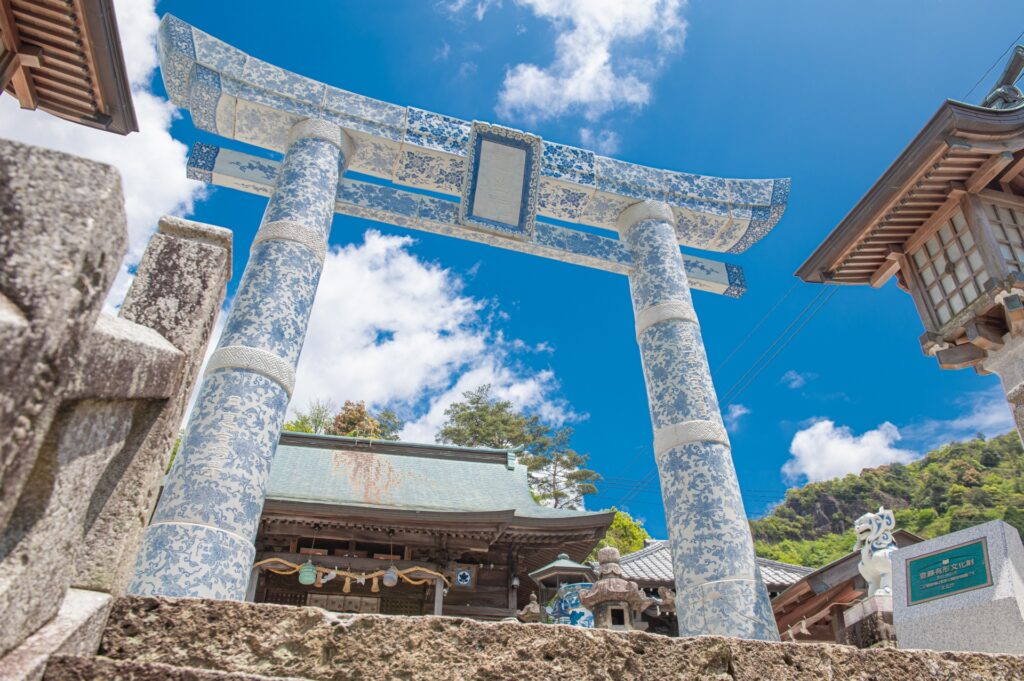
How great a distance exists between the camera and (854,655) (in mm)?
2336

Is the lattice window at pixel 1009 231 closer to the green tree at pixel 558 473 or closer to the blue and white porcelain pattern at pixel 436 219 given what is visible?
the blue and white porcelain pattern at pixel 436 219

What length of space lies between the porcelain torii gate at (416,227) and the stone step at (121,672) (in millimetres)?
2912

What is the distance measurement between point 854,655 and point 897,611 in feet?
10.1

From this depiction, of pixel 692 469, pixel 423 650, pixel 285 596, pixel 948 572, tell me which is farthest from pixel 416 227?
pixel 423 650

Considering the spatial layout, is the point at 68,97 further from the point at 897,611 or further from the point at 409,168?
the point at 897,611

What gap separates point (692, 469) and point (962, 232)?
3.86 metres

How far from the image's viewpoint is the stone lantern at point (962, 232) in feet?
21.6

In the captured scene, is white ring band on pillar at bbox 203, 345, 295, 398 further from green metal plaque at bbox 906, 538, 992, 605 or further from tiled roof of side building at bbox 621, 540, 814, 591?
tiled roof of side building at bbox 621, 540, 814, 591

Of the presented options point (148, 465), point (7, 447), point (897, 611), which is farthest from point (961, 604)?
point (7, 447)

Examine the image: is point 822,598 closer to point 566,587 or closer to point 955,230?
point 566,587

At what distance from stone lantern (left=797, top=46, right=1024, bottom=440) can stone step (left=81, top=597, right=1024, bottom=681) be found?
5.67 metres

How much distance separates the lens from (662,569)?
13.6 metres

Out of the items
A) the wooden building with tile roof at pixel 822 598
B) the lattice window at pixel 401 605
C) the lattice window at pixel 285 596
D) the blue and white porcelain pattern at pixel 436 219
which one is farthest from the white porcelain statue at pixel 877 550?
the lattice window at pixel 285 596

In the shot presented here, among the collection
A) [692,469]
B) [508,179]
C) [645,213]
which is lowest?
[692,469]
